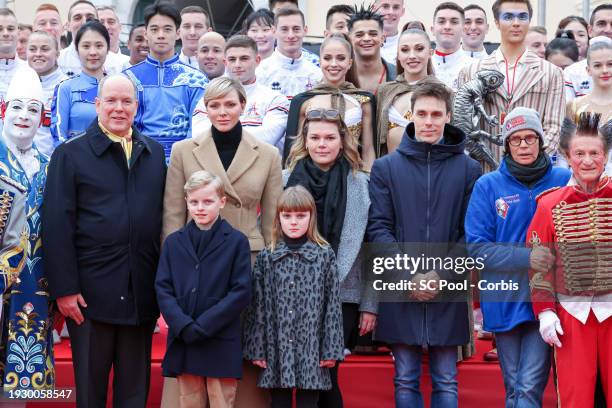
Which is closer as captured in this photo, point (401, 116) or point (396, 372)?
point (396, 372)

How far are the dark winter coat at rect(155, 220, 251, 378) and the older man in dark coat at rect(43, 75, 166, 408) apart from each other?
0.77 feet

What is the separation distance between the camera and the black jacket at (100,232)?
5828 mm

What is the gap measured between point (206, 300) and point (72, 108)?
2.61 m

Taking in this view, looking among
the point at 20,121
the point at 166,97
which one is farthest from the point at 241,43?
the point at 20,121

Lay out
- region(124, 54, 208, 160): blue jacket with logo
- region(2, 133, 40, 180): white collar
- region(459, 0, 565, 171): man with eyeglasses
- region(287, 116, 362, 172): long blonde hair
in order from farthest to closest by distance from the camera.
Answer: region(124, 54, 208, 160): blue jacket with logo
region(459, 0, 565, 171): man with eyeglasses
region(2, 133, 40, 180): white collar
region(287, 116, 362, 172): long blonde hair

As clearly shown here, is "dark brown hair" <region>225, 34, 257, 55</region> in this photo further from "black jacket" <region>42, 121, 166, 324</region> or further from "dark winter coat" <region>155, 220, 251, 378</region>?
"dark winter coat" <region>155, 220, 251, 378</region>

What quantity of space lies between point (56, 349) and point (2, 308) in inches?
40.5

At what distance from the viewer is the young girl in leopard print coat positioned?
5.78m

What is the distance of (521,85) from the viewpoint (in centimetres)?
731

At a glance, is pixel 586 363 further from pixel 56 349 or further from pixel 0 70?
pixel 0 70

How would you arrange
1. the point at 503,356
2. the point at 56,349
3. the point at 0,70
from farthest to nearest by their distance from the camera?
the point at 0,70, the point at 56,349, the point at 503,356

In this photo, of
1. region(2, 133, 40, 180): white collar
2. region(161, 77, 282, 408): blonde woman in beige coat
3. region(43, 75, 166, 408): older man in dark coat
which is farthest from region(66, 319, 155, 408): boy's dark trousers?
region(2, 133, 40, 180): white collar

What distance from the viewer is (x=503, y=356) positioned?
583cm

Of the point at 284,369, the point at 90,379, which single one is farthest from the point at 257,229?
the point at 90,379
